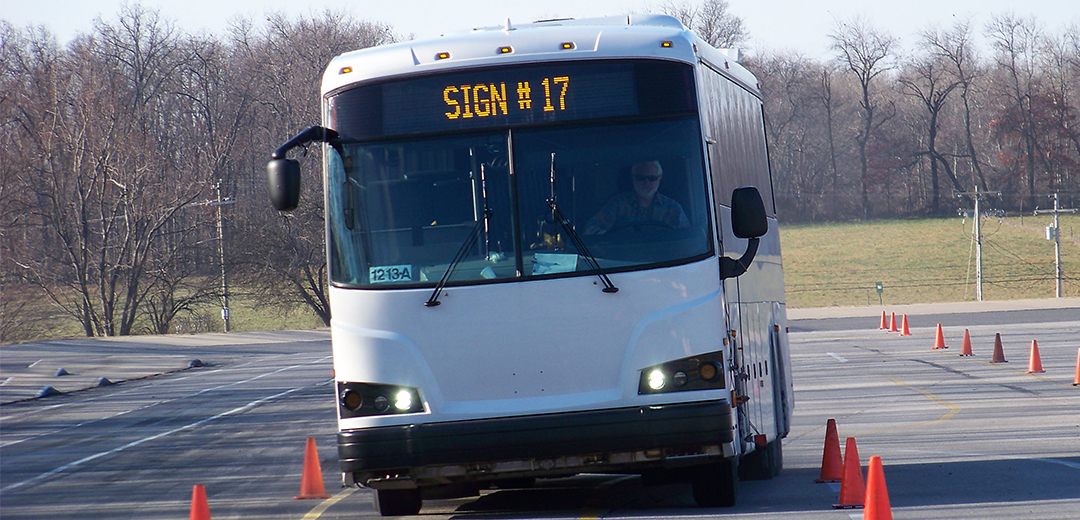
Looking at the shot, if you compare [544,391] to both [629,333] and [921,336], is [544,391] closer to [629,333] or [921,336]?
[629,333]

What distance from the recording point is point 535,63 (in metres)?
7.41

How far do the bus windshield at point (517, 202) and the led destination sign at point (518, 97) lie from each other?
0.24 ft

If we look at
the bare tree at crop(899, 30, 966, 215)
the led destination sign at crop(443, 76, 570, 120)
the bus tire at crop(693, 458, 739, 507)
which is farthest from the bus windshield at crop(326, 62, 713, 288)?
the bare tree at crop(899, 30, 966, 215)

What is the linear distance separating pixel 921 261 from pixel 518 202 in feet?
246

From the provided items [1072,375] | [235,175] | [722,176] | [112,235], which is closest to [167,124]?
[235,175]

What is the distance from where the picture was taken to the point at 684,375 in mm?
6992

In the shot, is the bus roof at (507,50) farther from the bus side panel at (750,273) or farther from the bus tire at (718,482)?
the bus tire at (718,482)

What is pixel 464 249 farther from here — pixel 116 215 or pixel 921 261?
pixel 921 261

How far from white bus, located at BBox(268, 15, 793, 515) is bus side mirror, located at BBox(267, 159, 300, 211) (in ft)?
0.05

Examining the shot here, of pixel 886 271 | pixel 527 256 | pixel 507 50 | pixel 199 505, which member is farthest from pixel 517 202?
pixel 886 271

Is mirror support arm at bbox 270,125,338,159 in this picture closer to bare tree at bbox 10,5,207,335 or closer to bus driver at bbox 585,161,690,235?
bus driver at bbox 585,161,690,235

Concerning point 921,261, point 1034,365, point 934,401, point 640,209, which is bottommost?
point 921,261

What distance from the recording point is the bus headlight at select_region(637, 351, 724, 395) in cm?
700

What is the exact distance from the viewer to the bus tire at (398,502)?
8.23m
